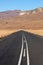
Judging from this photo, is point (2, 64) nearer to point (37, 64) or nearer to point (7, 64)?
point (7, 64)

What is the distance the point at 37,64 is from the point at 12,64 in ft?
3.83

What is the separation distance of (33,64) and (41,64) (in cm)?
38

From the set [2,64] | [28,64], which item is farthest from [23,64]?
[2,64]

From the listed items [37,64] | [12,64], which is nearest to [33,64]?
[37,64]

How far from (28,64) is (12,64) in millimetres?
746

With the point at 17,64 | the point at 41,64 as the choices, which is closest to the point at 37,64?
the point at 41,64

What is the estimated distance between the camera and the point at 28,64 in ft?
35.5

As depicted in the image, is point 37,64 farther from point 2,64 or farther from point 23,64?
point 2,64

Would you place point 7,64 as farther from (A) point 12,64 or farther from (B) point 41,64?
(B) point 41,64

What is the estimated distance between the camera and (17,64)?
10.8 metres

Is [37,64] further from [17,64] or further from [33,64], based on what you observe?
[17,64]

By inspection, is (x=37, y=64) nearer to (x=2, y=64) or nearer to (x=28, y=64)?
(x=28, y=64)

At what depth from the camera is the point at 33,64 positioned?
1084 centimetres

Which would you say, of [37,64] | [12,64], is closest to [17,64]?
[12,64]
